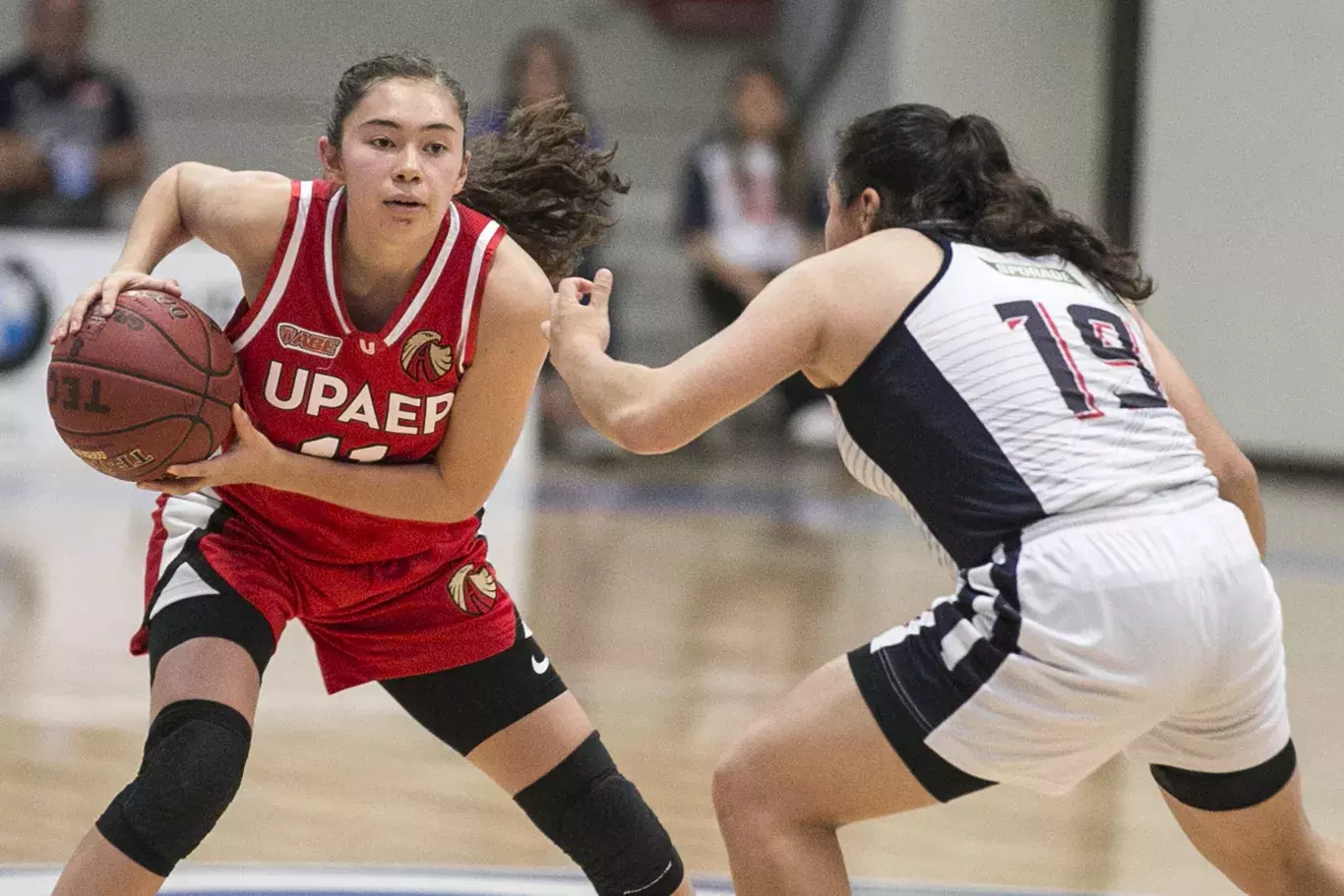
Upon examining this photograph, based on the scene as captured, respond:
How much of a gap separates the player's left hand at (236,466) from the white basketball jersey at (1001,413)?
94 cm

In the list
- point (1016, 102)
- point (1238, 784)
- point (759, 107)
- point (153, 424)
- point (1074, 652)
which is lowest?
point (1016, 102)

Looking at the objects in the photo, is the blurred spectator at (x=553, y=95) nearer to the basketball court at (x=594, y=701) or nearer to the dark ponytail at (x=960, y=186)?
the basketball court at (x=594, y=701)

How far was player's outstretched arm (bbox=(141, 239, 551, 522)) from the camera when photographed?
3.11 m

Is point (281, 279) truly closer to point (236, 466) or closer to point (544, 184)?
point (236, 466)

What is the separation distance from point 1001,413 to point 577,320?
656 mm

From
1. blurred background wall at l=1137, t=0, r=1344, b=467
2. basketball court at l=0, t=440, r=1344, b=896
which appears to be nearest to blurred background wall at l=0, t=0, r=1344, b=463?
blurred background wall at l=1137, t=0, r=1344, b=467

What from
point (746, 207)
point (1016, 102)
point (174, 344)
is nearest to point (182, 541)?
point (174, 344)

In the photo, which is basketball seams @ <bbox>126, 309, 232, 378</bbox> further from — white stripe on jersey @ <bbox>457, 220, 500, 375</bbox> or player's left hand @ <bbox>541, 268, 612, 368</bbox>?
player's left hand @ <bbox>541, 268, 612, 368</bbox>

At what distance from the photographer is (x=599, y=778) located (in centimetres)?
317

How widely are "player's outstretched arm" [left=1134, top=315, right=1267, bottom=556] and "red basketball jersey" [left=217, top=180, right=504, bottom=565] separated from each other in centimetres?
110

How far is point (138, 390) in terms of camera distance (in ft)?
9.74

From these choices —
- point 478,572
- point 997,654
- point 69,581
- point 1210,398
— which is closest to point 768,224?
point 1210,398

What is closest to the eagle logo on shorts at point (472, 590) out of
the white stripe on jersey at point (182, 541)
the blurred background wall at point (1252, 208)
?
the white stripe on jersey at point (182, 541)

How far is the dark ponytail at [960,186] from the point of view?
2812 millimetres
